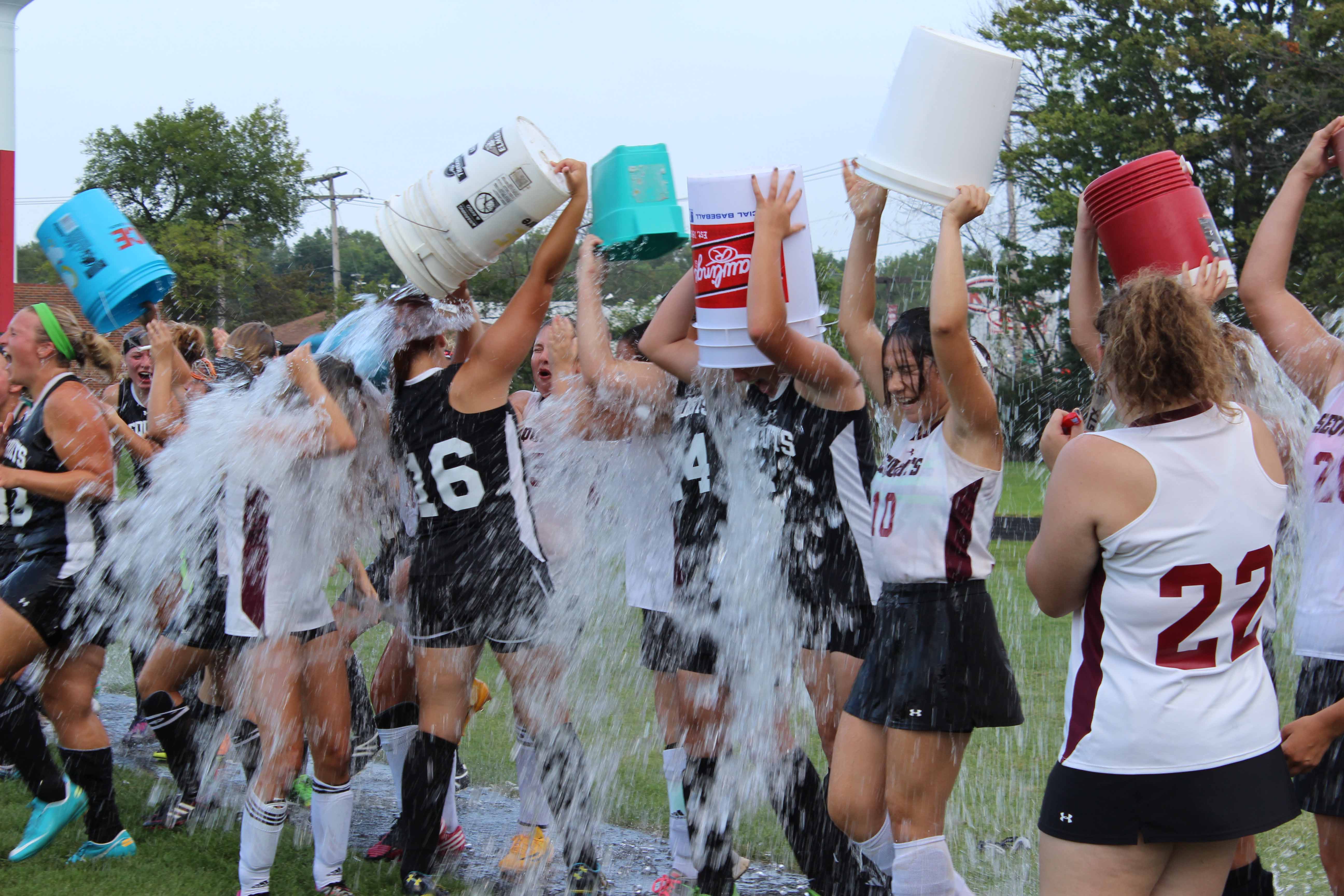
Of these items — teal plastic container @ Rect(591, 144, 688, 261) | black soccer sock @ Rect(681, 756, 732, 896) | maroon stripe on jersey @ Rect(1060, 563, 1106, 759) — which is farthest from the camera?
teal plastic container @ Rect(591, 144, 688, 261)

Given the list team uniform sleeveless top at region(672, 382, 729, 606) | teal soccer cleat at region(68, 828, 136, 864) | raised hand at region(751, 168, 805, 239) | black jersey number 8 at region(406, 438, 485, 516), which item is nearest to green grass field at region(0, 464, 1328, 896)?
teal soccer cleat at region(68, 828, 136, 864)

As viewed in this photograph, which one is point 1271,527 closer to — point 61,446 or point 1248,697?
point 1248,697

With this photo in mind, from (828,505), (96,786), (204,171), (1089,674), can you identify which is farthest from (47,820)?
(204,171)

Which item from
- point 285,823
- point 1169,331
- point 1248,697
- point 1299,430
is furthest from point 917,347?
point 285,823

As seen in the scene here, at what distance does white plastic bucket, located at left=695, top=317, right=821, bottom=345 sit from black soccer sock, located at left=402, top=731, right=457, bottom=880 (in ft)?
5.23

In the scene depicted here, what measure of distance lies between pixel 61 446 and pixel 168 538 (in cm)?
83

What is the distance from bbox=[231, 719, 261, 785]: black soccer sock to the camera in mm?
4504

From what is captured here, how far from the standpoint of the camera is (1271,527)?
2.20 metres

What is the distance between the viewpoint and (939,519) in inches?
114

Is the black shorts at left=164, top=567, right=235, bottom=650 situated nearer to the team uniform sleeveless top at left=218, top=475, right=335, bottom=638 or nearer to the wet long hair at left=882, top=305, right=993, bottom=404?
the team uniform sleeveless top at left=218, top=475, right=335, bottom=638

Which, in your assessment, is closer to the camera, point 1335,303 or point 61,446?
point 61,446

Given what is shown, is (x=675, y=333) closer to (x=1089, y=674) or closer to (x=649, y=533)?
(x=649, y=533)

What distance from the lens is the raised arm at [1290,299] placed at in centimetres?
293

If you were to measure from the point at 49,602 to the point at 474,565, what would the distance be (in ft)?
6.08
